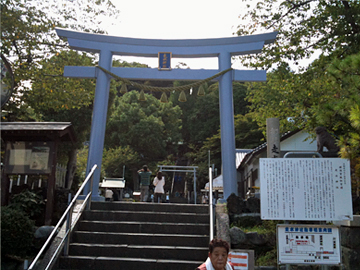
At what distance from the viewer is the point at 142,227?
784 centimetres

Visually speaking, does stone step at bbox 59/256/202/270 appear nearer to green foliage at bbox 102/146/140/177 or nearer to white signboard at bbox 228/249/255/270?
white signboard at bbox 228/249/255/270

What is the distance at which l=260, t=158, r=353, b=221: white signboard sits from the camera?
532cm

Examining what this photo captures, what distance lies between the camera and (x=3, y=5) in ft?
33.6

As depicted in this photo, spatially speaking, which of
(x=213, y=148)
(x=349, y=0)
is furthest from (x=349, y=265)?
(x=213, y=148)

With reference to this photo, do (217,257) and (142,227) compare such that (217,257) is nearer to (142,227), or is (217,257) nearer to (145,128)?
(142,227)

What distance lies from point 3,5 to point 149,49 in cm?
433

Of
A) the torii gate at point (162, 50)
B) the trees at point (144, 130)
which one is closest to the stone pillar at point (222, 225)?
the torii gate at point (162, 50)

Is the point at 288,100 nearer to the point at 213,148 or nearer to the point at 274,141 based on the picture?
the point at 274,141

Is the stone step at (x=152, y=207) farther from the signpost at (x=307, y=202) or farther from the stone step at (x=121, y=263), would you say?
the signpost at (x=307, y=202)

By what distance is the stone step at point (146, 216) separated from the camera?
8.14 m

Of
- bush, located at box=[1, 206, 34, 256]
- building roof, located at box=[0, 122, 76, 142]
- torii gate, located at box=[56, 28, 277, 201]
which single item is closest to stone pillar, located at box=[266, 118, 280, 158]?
torii gate, located at box=[56, 28, 277, 201]

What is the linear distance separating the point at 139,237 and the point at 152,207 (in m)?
1.23

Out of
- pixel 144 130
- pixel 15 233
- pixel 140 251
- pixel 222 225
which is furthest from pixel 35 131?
pixel 144 130

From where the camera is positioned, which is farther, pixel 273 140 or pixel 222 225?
pixel 222 225
